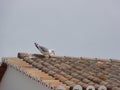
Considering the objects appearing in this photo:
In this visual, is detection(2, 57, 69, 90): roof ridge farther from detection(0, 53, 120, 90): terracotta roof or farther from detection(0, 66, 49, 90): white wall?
detection(0, 66, 49, 90): white wall

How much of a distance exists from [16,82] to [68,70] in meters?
1.61

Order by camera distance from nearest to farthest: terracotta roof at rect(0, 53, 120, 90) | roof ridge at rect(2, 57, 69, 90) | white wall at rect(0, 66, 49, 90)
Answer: roof ridge at rect(2, 57, 69, 90), terracotta roof at rect(0, 53, 120, 90), white wall at rect(0, 66, 49, 90)

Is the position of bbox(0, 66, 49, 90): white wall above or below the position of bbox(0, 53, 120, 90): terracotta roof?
below

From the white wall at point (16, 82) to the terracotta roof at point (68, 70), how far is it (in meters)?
0.22

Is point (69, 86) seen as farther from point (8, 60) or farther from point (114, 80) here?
point (8, 60)

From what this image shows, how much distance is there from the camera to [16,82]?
406 inches

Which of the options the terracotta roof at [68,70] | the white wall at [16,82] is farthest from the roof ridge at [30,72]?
the white wall at [16,82]

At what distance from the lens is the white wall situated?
9.12m

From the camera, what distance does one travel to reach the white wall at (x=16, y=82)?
29.9 feet

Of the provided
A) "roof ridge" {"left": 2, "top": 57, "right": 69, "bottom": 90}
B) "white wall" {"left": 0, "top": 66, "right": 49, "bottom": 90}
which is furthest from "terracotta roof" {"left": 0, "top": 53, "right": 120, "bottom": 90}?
"white wall" {"left": 0, "top": 66, "right": 49, "bottom": 90}

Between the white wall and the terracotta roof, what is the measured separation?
22 cm

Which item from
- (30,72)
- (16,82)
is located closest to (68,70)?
(30,72)

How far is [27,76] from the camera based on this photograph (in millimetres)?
9375

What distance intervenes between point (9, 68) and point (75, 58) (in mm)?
2359
